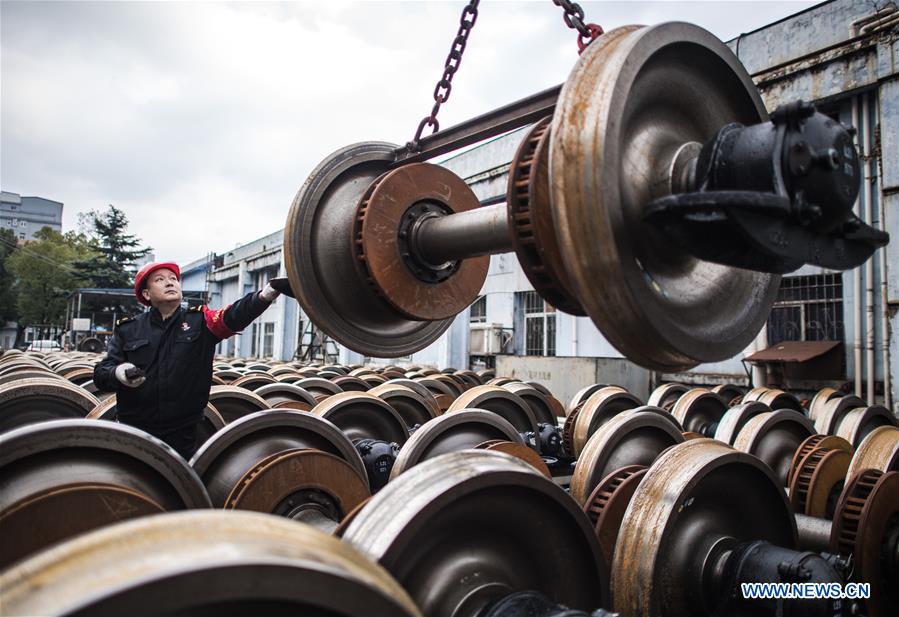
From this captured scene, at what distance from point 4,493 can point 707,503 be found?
93.5 inches

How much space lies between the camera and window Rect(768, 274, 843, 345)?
25.9ft

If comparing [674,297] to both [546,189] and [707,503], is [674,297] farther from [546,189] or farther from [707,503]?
[707,503]

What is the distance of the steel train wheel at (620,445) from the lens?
127 inches

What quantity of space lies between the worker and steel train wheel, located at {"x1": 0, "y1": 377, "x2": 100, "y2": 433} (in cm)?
76

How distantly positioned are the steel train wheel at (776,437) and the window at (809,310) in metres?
4.41

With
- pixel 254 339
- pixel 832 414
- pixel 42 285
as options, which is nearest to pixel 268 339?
pixel 254 339

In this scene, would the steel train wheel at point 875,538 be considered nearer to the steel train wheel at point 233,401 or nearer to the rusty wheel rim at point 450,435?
the rusty wheel rim at point 450,435

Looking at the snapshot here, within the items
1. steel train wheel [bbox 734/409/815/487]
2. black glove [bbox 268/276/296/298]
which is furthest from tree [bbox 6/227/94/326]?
steel train wheel [bbox 734/409/815/487]

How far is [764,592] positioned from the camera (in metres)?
2.06

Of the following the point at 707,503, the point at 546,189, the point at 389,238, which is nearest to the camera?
the point at 546,189

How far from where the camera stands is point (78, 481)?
179 cm

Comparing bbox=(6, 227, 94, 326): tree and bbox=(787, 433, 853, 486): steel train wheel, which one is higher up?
bbox=(6, 227, 94, 326): tree

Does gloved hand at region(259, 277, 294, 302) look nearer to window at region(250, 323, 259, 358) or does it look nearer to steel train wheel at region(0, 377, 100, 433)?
steel train wheel at region(0, 377, 100, 433)

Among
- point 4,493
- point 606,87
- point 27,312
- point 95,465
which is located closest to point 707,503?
point 606,87
